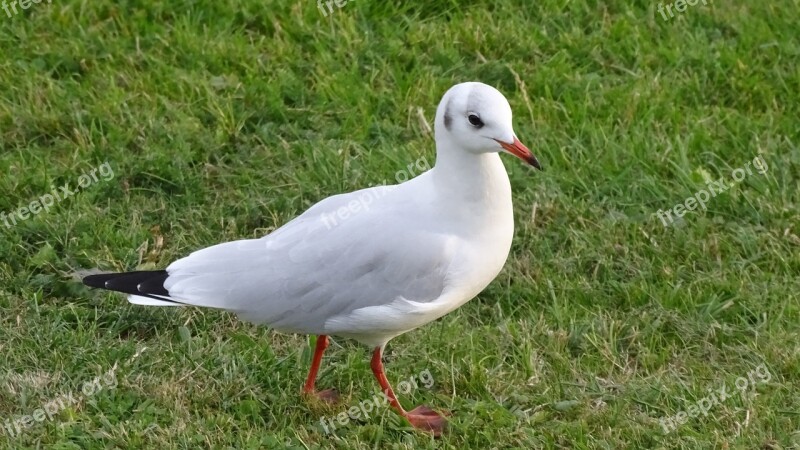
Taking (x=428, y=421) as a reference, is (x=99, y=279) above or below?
above

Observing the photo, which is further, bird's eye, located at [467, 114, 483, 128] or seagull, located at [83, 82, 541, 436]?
seagull, located at [83, 82, 541, 436]

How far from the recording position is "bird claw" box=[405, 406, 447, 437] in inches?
186

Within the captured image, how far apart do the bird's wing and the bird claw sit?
20.3 inches

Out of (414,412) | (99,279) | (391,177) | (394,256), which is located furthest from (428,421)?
(391,177)

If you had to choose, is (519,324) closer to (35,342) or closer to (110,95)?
(35,342)

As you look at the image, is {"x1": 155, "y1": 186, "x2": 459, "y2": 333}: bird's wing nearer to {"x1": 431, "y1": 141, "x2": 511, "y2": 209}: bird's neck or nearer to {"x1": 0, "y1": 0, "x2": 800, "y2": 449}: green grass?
{"x1": 431, "y1": 141, "x2": 511, "y2": 209}: bird's neck

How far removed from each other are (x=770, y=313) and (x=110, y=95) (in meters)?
3.48

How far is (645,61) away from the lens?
6.91 meters

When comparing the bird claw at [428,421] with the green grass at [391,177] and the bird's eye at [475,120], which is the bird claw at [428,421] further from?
the bird's eye at [475,120]

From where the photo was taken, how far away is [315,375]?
4.90 meters

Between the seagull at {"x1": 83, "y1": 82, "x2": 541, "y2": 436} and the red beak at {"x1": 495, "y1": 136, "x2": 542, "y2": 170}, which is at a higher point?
the red beak at {"x1": 495, "y1": 136, "x2": 542, "y2": 170}

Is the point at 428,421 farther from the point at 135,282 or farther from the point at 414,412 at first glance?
the point at 135,282

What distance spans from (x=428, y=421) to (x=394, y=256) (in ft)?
2.26

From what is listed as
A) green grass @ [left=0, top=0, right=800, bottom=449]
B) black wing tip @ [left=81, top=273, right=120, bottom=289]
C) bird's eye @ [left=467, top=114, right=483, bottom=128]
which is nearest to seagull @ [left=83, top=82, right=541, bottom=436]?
bird's eye @ [left=467, top=114, right=483, bottom=128]
